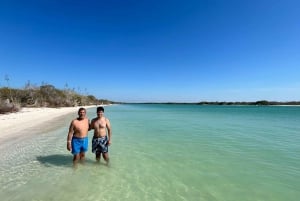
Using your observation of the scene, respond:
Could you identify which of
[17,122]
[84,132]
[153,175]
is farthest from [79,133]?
[17,122]

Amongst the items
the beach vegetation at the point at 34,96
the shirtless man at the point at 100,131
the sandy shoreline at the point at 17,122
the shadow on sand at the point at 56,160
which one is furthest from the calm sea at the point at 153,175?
the beach vegetation at the point at 34,96

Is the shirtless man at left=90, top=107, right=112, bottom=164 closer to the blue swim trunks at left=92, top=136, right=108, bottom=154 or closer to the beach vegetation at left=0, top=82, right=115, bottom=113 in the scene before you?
the blue swim trunks at left=92, top=136, right=108, bottom=154

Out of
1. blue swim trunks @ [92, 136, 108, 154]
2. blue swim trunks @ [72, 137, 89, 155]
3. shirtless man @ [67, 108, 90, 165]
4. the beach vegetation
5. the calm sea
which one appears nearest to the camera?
the calm sea

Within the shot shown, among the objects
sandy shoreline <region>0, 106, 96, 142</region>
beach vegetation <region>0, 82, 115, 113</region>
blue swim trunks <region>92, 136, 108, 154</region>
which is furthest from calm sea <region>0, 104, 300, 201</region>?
beach vegetation <region>0, 82, 115, 113</region>

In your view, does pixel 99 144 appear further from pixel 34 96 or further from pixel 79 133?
pixel 34 96

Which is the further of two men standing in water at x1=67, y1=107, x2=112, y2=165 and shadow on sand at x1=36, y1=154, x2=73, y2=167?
shadow on sand at x1=36, y1=154, x2=73, y2=167

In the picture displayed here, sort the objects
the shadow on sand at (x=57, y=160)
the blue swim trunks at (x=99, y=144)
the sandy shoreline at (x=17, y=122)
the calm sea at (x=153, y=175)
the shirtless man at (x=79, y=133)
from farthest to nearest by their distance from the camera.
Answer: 1. the sandy shoreline at (x=17, y=122)
2. the shadow on sand at (x=57, y=160)
3. the blue swim trunks at (x=99, y=144)
4. the shirtless man at (x=79, y=133)
5. the calm sea at (x=153, y=175)

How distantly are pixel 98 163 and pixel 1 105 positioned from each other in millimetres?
24489

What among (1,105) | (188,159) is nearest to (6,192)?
(188,159)

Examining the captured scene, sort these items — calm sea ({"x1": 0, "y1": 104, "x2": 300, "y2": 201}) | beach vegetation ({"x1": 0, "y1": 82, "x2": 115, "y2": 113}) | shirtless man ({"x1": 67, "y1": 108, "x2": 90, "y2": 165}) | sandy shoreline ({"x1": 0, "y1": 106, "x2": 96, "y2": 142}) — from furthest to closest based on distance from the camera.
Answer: beach vegetation ({"x1": 0, "y1": 82, "x2": 115, "y2": 113}) → sandy shoreline ({"x1": 0, "y1": 106, "x2": 96, "y2": 142}) → shirtless man ({"x1": 67, "y1": 108, "x2": 90, "y2": 165}) → calm sea ({"x1": 0, "y1": 104, "x2": 300, "y2": 201})

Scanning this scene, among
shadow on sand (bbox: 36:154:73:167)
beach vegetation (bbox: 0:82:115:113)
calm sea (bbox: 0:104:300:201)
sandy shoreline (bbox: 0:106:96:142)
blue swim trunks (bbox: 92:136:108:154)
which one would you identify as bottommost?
calm sea (bbox: 0:104:300:201)

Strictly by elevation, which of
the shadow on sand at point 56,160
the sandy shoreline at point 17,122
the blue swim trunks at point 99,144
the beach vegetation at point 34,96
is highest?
the beach vegetation at point 34,96

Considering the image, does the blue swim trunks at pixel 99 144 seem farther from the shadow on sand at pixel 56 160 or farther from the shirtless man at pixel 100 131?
the shadow on sand at pixel 56 160

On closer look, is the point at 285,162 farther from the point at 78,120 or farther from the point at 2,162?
the point at 2,162
